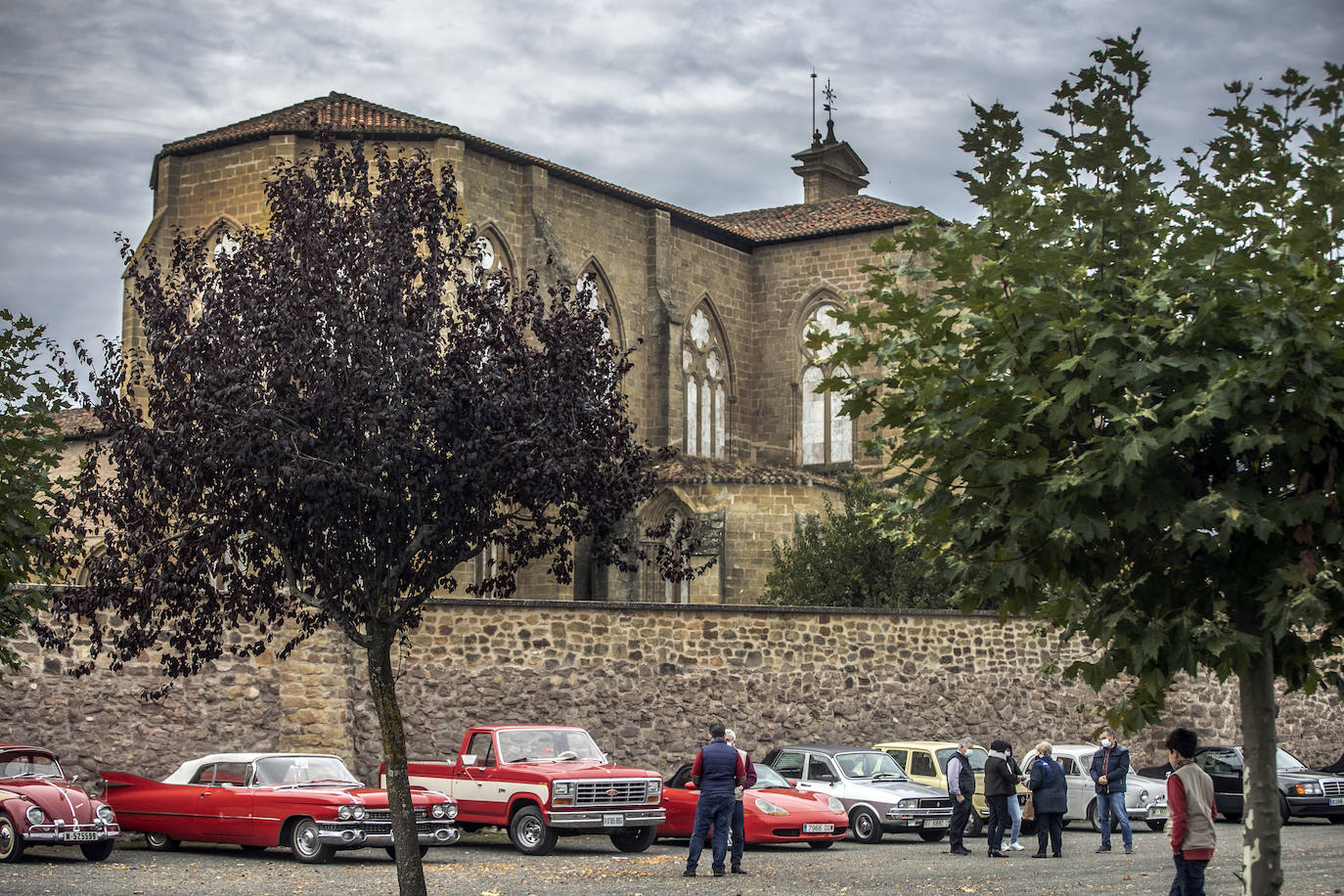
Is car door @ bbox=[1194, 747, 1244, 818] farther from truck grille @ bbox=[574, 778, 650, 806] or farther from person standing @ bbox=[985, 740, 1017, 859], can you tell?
truck grille @ bbox=[574, 778, 650, 806]

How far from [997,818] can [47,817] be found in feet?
34.8

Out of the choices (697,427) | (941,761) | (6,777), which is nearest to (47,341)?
(6,777)

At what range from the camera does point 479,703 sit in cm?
2370

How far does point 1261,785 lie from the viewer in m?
9.14

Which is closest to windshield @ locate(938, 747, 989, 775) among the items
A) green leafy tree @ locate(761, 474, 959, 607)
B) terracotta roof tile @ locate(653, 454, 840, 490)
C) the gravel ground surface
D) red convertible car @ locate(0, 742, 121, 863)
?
the gravel ground surface

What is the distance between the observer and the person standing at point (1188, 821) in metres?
10.7

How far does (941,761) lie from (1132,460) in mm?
15211

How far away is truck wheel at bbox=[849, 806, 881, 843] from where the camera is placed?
70.1 feet

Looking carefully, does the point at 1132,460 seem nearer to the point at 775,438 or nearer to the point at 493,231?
the point at 493,231

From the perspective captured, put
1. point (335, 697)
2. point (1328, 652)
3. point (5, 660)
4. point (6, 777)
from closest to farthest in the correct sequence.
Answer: point (1328, 652) → point (5, 660) → point (6, 777) → point (335, 697)

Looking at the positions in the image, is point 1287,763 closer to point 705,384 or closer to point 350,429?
point 350,429

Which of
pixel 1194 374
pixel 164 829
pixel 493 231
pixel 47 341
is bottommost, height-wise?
pixel 164 829

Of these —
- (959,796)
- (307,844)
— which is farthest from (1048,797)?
(307,844)

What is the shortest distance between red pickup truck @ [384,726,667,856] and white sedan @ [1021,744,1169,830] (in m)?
7.19
